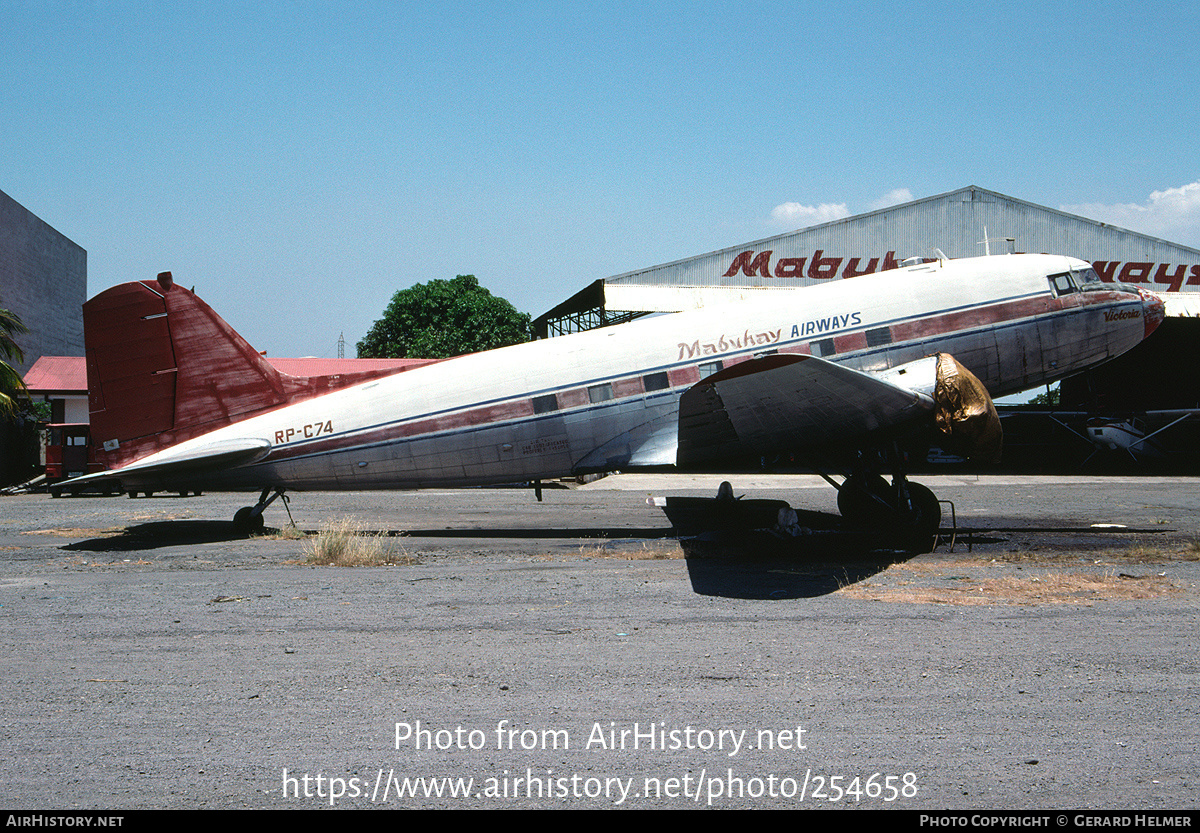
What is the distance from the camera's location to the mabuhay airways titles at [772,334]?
48.2ft

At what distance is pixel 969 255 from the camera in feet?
117

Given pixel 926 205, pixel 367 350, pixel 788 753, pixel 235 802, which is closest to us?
pixel 235 802

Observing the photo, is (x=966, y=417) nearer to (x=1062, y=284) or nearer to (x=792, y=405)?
(x=792, y=405)

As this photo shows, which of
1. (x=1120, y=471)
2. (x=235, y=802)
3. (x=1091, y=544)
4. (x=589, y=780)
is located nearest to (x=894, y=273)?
(x=1091, y=544)

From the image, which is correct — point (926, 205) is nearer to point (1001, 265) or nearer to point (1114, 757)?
point (1001, 265)

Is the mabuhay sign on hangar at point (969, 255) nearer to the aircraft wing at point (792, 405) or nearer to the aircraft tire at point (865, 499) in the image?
the aircraft tire at point (865, 499)

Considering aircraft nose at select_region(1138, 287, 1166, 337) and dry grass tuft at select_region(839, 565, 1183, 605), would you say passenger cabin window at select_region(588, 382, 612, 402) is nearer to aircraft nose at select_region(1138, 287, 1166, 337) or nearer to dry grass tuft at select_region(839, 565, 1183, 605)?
dry grass tuft at select_region(839, 565, 1183, 605)

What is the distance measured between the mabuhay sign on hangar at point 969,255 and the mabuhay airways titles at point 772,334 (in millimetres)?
20677

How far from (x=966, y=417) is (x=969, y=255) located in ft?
86.5

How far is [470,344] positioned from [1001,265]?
5606 centimetres

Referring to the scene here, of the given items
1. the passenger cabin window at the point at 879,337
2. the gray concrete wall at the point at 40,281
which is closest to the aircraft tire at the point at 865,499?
the passenger cabin window at the point at 879,337

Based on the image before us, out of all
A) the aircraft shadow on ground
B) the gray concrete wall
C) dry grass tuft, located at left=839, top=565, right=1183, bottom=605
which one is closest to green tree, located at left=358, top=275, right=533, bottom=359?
the gray concrete wall

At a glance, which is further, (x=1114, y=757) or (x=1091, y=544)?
(x=1091, y=544)

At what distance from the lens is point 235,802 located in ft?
14.0
